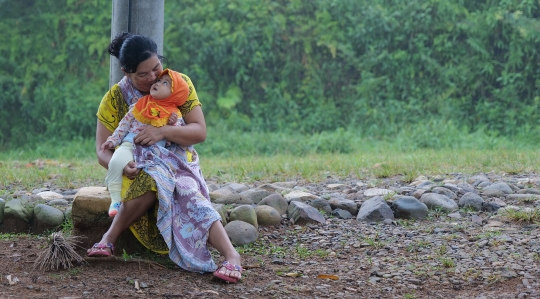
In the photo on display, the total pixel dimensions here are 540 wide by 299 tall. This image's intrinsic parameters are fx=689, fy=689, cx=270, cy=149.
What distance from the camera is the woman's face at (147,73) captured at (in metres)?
3.69

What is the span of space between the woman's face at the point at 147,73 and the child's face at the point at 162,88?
48 millimetres

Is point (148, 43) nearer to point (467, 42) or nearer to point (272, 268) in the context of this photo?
point (272, 268)

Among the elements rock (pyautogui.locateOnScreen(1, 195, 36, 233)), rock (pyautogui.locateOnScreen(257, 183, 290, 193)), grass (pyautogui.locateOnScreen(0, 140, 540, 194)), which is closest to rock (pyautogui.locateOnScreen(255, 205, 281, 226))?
rock (pyautogui.locateOnScreen(257, 183, 290, 193))

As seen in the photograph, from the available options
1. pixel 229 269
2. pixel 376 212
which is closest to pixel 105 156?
pixel 229 269

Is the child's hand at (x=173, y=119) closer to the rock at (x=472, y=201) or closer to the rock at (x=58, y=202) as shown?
the rock at (x=58, y=202)

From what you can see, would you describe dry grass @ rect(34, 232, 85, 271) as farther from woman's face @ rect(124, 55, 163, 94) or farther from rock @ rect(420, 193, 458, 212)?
rock @ rect(420, 193, 458, 212)

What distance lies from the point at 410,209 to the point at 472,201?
0.52 m

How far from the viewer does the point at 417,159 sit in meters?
7.37

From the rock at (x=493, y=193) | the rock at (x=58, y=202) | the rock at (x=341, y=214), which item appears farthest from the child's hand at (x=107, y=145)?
the rock at (x=493, y=193)

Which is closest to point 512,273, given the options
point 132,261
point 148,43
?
point 132,261

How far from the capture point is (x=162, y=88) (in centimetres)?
368

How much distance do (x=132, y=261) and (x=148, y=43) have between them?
1.16 m

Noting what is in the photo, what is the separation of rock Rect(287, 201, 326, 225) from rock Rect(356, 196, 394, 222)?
0.29 meters

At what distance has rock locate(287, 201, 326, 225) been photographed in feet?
15.2
